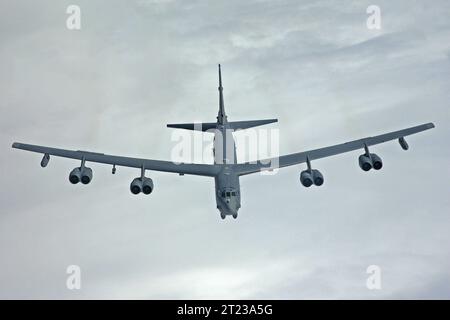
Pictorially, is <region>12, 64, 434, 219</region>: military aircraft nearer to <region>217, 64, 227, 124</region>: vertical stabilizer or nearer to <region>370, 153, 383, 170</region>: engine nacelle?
<region>370, 153, 383, 170</region>: engine nacelle

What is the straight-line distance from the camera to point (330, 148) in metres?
113

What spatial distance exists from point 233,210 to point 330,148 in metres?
14.6

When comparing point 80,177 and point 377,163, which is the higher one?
point 377,163

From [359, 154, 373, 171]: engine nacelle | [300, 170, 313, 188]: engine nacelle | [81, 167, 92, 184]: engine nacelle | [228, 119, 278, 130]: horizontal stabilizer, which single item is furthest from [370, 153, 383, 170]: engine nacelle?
[81, 167, 92, 184]: engine nacelle

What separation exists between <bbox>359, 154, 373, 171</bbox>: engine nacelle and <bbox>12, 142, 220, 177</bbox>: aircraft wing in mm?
16324

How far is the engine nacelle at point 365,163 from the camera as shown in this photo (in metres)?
110

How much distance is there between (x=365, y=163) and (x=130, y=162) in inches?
1051

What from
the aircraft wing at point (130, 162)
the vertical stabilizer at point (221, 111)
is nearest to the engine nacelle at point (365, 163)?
the aircraft wing at point (130, 162)

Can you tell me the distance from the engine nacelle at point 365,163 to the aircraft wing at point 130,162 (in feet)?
53.6

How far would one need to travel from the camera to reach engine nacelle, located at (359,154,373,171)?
110 meters

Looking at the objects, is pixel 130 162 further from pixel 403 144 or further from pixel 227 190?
pixel 403 144

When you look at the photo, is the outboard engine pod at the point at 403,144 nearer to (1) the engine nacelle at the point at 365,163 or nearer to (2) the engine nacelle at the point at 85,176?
(1) the engine nacelle at the point at 365,163

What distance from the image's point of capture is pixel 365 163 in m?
110

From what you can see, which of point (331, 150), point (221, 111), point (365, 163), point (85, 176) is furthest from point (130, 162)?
point (365, 163)
